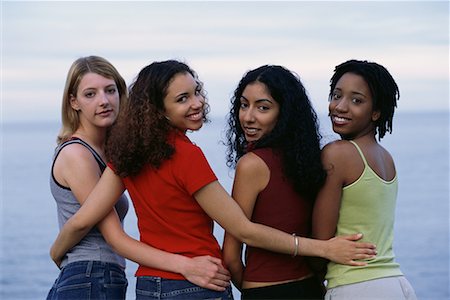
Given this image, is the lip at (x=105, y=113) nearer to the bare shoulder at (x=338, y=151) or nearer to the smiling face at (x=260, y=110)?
the smiling face at (x=260, y=110)

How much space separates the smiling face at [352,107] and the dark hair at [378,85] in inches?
1.0

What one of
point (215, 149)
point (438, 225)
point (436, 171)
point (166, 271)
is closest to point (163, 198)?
point (166, 271)

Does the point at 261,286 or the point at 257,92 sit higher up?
the point at 257,92

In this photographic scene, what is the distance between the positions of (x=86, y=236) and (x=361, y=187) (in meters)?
1.28

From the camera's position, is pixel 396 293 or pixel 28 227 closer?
pixel 396 293

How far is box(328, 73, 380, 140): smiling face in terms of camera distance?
3467mm

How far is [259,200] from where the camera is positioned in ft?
11.0

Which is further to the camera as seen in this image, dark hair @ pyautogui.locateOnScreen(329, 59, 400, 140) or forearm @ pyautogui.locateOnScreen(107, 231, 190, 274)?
dark hair @ pyautogui.locateOnScreen(329, 59, 400, 140)

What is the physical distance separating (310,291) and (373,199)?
478mm

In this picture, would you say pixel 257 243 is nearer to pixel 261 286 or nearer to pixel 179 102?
pixel 261 286

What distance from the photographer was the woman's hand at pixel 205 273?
326 centimetres

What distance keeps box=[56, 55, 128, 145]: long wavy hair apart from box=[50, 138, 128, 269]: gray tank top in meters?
0.19

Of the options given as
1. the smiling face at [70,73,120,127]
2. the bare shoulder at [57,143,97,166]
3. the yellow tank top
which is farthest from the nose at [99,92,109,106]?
the yellow tank top

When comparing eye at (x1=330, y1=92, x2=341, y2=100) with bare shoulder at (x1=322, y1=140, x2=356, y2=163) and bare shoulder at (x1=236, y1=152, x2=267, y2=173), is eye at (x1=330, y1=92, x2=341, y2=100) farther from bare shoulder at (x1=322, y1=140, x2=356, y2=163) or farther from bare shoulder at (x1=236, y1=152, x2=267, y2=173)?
bare shoulder at (x1=236, y1=152, x2=267, y2=173)
